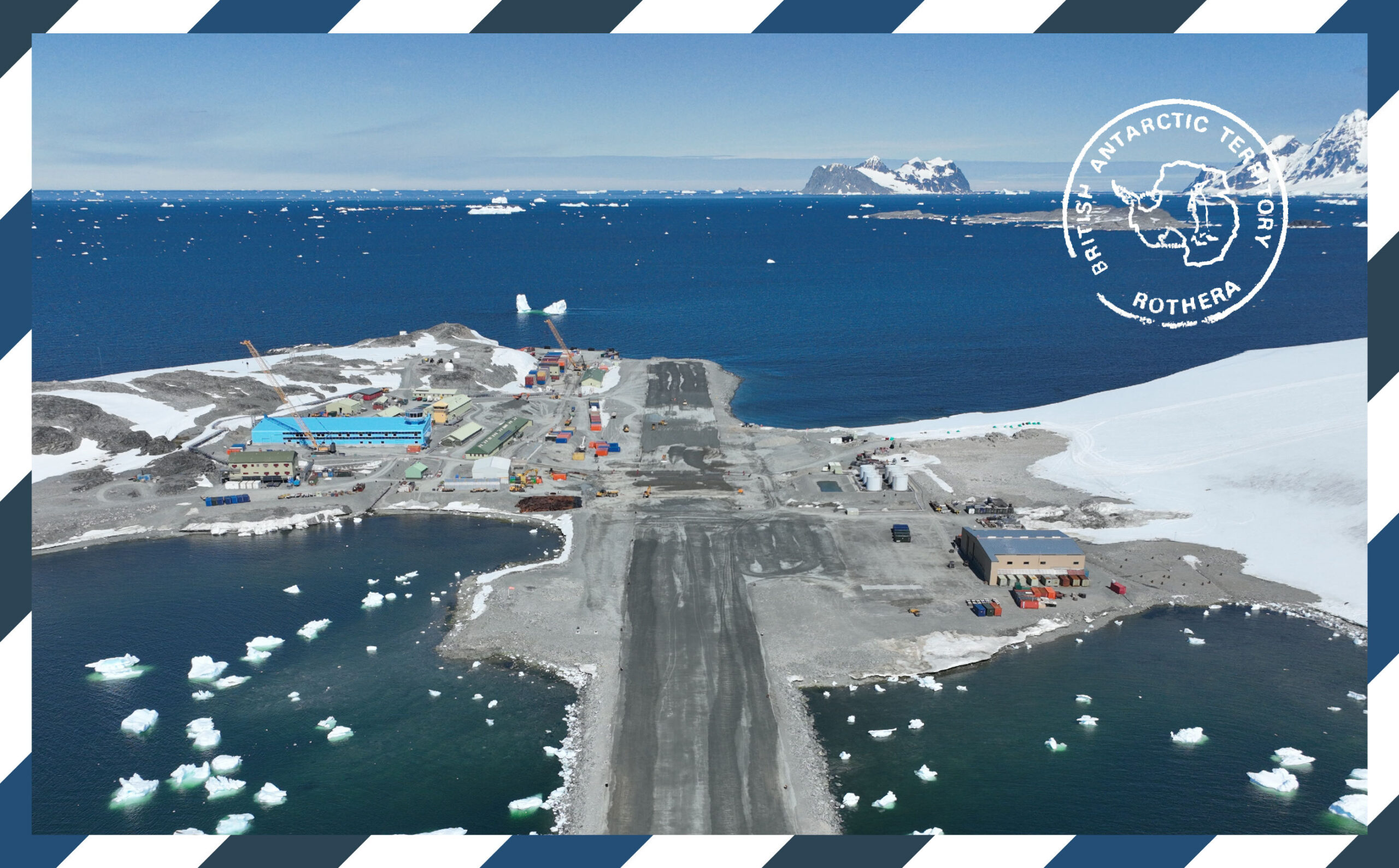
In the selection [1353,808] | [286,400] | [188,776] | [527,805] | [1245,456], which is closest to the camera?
[1353,808]

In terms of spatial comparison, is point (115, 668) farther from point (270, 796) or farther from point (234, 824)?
point (234, 824)

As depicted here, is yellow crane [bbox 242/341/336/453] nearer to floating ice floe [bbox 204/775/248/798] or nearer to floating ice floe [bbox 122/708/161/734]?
floating ice floe [bbox 122/708/161/734]

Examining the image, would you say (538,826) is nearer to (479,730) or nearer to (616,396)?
(479,730)

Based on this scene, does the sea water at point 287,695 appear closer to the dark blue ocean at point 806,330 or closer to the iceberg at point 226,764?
the iceberg at point 226,764

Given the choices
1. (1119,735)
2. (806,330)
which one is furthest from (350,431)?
(806,330)

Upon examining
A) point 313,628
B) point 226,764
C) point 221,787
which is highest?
point 313,628
